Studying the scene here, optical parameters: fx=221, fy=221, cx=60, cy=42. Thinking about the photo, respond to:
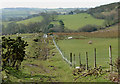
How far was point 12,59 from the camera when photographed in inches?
754

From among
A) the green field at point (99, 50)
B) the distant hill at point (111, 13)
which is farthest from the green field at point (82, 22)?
the green field at point (99, 50)

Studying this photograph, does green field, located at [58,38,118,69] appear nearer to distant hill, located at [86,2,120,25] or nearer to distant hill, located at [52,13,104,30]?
distant hill, located at [86,2,120,25]

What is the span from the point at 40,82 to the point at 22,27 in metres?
82.4

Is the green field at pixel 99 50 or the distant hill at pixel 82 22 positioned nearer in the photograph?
the green field at pixel 99 50

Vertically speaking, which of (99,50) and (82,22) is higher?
(82,22)

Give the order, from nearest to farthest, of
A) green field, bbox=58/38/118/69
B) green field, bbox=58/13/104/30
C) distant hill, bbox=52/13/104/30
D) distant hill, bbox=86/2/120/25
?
green field, bbox=58/38/118/69 → distant hill, bbox=86/2/120/25 → distant hill, bbox=52/13/104/30 → green field, bbox=58/13/104/30

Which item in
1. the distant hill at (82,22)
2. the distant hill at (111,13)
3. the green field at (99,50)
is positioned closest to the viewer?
the green field at (99,50)

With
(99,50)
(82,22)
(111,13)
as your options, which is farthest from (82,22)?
(99,50)

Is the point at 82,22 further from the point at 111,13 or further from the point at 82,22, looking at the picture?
the point at 111,13

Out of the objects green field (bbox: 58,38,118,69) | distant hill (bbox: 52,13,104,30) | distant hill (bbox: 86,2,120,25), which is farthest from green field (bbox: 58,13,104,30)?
green field (bbox: 58,38,118,69)

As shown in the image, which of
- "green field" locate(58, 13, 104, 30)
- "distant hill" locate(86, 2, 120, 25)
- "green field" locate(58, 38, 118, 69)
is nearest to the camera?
"green field" locate(58, 38, 118, 69)

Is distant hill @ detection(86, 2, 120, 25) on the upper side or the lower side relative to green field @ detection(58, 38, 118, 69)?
upper

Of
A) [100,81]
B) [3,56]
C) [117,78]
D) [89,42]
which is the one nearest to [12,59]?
[3,56]

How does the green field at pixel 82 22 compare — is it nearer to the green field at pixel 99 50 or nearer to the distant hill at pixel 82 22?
the distant hill at pixel 82 22
